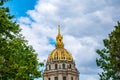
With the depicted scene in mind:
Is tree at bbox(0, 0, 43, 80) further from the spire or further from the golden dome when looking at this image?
the spire

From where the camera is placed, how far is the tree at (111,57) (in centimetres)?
3416

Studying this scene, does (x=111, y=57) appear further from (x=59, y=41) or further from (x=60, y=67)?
(x=59, y=41)

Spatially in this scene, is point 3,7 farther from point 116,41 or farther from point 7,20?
point 116,41

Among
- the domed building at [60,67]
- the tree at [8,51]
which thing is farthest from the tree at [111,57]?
the domed building at [60,67]

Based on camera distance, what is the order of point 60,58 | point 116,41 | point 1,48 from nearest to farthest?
point 1,48, point 116,41, point 60,58

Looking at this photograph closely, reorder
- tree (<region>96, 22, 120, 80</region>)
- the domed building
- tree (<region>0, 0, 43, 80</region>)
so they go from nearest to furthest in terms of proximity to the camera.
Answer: tree (<region>0, 0, 43, 80</region>) → tree (<region>96, 22, 120, 80</region>) → the domed building

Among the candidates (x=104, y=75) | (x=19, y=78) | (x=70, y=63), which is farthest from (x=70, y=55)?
(x=19, y=78)

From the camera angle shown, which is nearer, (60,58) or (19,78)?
(19,78)

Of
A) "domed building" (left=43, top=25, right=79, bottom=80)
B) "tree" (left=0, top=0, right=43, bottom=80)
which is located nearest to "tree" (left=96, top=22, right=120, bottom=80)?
"tree" (left=0, top=0, right=43, bottom=80)

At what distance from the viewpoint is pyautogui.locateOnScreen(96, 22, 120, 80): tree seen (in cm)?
3416

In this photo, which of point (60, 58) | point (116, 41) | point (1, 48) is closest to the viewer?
point (1, 48)

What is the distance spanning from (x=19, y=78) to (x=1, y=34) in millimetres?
3407

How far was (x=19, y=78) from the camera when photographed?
26.4 metres

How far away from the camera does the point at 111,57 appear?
34.6m
